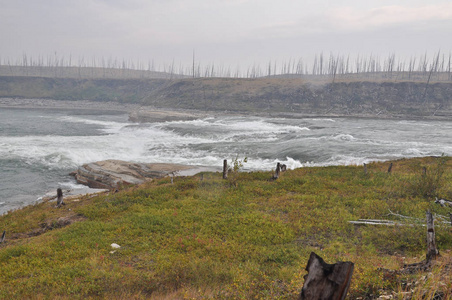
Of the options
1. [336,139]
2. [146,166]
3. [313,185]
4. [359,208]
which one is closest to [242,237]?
[359,208]

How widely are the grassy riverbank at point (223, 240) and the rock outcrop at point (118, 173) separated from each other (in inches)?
343

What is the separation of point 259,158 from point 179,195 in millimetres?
20954

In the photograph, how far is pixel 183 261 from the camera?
31.6 ft

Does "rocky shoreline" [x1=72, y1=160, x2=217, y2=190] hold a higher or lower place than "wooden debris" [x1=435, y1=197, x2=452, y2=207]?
lower

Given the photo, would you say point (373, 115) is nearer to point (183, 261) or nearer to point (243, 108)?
point (243, 108)

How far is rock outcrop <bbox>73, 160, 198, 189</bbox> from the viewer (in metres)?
27.9

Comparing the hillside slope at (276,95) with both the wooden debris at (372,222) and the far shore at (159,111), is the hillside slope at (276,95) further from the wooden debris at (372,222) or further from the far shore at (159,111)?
the wooden debris at (372,222)

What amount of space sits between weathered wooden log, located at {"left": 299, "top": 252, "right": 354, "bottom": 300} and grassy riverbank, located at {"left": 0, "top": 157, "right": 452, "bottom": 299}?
214 centimetres

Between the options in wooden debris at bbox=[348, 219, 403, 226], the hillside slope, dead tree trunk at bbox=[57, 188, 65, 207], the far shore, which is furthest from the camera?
the hillside slope

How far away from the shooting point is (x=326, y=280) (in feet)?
13.4

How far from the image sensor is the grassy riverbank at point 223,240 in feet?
25.8

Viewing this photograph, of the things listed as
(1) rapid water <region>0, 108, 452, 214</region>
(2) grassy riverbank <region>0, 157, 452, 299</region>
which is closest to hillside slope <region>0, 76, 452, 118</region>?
(1) rapid water <region>0, 108, 452, 214</region>

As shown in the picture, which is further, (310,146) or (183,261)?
(310,146)

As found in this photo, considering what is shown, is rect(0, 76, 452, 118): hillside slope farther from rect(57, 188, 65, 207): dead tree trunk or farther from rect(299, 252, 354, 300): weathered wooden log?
rect(299, 252, 354, 300): weathered wooden log
